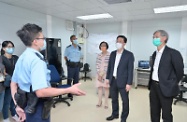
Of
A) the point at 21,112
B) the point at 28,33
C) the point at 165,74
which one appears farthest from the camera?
the point at 165,74

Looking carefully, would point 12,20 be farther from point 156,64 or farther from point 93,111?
point 156,64

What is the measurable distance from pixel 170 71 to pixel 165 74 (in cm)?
8

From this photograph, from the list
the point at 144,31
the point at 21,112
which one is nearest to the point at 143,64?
the point at 144,31

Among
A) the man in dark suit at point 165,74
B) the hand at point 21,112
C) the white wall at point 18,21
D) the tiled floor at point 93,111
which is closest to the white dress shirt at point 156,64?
the man in dark suit at point 165,74

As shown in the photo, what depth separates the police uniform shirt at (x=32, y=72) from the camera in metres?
1.07

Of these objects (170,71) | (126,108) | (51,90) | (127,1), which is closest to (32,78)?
(51,90)

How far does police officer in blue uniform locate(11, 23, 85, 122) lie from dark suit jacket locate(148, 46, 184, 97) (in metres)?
1.33

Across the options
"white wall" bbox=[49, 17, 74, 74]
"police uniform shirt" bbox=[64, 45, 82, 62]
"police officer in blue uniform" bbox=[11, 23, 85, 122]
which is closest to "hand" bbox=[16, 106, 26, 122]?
"police officer in blue uniform" bbox=[11, 23, 85, 122]

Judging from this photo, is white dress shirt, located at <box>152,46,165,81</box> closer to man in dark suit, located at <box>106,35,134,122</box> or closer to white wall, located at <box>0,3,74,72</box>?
man in dark suit, located at <box>106,35,134,122</box>

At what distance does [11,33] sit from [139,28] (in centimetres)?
419

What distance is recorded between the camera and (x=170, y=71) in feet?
6.52

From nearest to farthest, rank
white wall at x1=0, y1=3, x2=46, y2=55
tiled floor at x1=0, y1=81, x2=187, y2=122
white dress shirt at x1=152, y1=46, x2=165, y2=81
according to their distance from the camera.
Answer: white dress shirt at x1=152, y1=46, x2=165, y2=81
tiled floor at x1=0, y1=81, x2=187, y2=122
white wall at x1=0, y1=3, x2=46, y2=55

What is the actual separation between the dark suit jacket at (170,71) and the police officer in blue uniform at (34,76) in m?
1.33

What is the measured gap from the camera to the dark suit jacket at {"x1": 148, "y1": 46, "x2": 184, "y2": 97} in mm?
1941
